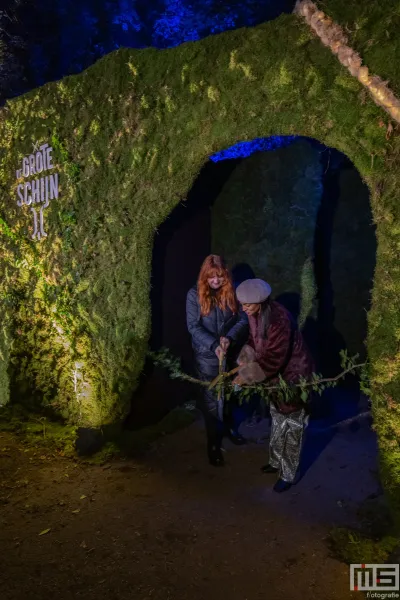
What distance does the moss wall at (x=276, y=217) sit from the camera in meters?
6.24

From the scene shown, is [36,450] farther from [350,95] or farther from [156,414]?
[350,95]

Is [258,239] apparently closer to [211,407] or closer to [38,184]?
[211,407]

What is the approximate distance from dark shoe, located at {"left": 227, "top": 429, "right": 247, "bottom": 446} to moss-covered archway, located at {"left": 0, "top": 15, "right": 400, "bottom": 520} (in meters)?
1.38

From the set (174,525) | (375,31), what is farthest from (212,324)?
(375,31)

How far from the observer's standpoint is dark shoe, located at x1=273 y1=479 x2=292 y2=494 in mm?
4020

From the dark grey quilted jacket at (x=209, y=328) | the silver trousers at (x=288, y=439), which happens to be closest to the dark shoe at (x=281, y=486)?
the silver trousers at (x=288, y=439)

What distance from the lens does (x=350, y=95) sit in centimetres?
323

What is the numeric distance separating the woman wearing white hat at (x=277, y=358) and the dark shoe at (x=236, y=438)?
1.23m

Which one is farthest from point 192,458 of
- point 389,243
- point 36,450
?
point 389,243

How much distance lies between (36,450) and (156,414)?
1523 millimetres

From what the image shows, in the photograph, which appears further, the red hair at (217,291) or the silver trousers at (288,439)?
the red hair at (217,291)

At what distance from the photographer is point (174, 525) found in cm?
347

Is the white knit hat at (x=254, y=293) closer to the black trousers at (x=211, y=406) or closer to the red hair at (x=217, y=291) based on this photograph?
the red hair at (x=217, y=291)

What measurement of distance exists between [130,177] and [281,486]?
11.5ft
